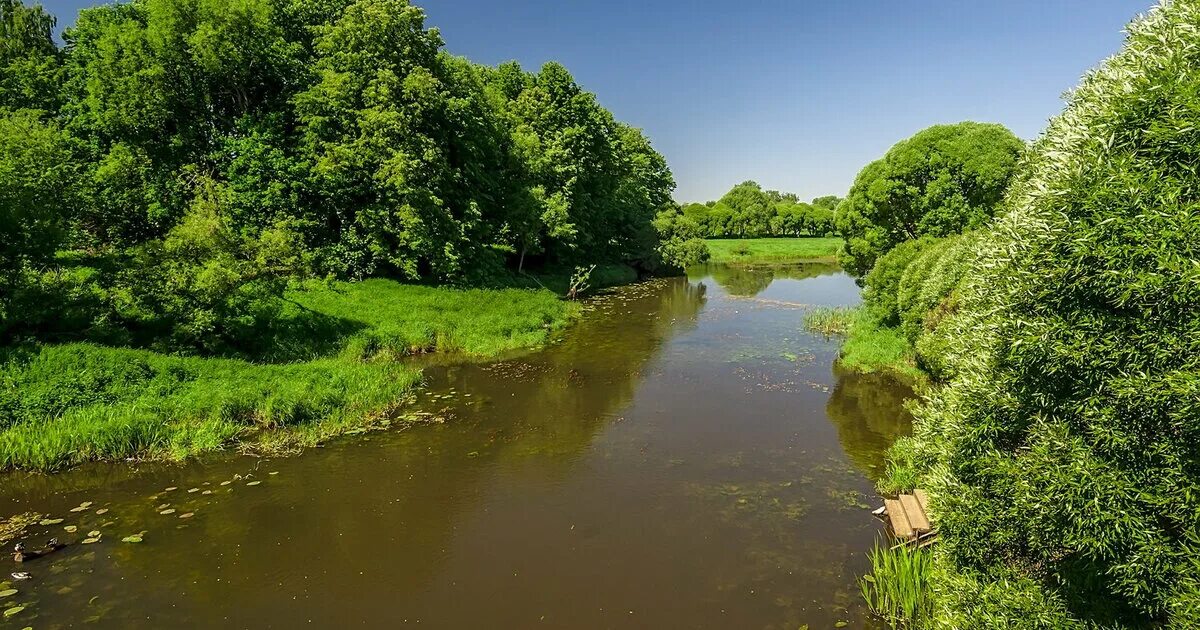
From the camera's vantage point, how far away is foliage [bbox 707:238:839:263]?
88375 millimetres

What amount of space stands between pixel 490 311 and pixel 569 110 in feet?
92.4

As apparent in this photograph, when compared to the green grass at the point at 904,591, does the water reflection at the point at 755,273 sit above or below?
above

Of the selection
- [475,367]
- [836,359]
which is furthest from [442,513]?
[836,359]

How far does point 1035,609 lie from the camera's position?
6359 mm

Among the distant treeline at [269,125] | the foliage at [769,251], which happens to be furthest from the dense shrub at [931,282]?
the foliage at [769,251]

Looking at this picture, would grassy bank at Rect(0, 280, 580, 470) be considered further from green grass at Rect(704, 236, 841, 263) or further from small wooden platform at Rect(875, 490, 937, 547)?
green grass at Rect(704, 236, 841, 263)

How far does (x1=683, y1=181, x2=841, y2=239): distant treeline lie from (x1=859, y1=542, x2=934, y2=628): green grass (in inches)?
4520

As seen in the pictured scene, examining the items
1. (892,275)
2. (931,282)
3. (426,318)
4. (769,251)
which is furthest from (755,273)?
(931,282)

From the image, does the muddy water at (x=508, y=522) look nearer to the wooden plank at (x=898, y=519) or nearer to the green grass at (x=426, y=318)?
the wooden plank at (x=898, y=519)

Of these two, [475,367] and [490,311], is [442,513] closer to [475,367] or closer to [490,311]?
[475,367]

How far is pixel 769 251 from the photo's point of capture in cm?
9500

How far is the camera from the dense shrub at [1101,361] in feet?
16.2

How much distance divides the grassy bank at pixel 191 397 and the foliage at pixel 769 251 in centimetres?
7099

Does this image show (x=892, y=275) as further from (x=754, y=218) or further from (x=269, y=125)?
(x=754, y=218)
